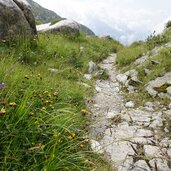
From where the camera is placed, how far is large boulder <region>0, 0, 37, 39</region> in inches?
448

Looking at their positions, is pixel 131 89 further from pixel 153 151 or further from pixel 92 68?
pixel 153 151

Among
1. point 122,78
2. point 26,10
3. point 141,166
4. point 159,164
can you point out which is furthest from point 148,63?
point 141,166

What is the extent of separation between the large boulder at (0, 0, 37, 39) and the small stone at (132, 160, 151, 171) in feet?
20.6

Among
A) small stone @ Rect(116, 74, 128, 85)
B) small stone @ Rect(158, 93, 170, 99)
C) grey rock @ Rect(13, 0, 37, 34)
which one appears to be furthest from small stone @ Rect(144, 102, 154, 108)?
grey rock @ Rect(13, 0, 37, 34)

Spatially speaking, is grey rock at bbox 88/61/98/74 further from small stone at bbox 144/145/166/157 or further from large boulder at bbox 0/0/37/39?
small stone at bbox 144/145/166/157

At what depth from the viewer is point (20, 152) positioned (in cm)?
447

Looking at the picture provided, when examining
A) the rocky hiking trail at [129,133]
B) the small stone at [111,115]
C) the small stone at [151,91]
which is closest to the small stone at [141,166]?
the rocky hiking trail at [129,133]

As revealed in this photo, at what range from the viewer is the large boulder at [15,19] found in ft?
37.3

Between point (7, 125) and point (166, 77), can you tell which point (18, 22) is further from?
point (7, 125)

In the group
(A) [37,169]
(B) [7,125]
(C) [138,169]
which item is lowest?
(C) [138,169]

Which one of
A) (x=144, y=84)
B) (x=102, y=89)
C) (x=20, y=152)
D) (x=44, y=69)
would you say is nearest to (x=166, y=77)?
(x=144, y=84)

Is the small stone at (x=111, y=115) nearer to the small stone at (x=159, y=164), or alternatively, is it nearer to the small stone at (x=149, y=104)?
the small stone at (x=149, y=104)

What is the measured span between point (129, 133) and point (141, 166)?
4.80ft

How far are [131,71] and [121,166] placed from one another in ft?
22.4
